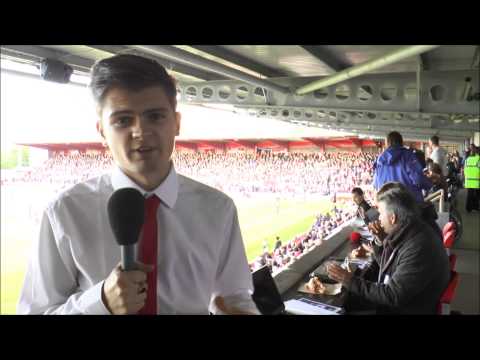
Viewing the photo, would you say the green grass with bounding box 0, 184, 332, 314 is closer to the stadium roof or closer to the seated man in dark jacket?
the stadium roof

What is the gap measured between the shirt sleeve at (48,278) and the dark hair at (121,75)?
0.36 meters

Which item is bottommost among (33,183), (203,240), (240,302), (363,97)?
(33,183)

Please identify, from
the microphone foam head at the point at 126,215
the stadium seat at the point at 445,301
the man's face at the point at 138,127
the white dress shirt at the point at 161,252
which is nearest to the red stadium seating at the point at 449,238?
the stadium seat at the point at 445,301

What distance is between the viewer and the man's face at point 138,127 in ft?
3.53

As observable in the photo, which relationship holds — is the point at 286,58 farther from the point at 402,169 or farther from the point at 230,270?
the point at 230,270

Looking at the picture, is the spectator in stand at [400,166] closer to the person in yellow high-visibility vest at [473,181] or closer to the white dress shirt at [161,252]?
the white dress shirt at [161,252]

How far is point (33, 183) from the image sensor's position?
25562 mm

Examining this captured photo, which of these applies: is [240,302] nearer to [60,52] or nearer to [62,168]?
[60,52]

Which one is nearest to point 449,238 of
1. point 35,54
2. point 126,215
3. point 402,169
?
point 402,169

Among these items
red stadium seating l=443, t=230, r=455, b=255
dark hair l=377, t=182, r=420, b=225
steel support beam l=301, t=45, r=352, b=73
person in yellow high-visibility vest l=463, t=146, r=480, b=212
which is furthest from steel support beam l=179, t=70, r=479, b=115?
dark hair l=377, t=182, r=420, b=225

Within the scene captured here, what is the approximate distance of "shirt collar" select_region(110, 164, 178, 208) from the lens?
116cm

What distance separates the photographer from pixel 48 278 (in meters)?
1.04

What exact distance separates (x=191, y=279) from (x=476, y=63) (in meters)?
5.56
